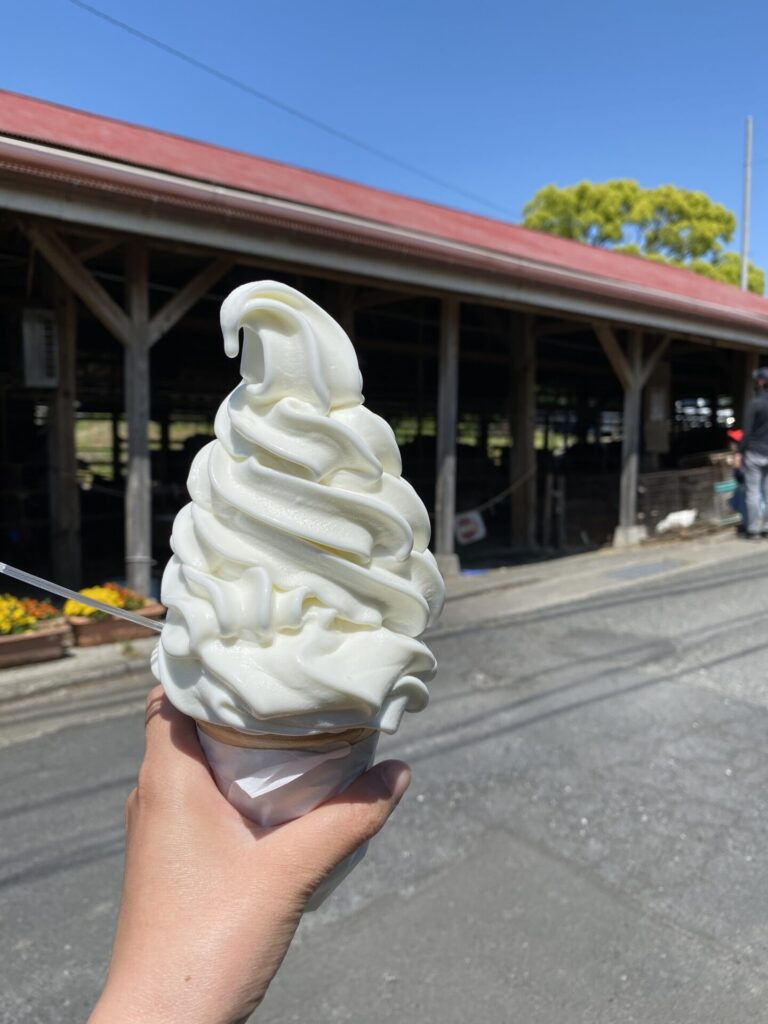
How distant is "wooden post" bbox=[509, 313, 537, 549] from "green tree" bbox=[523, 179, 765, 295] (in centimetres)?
2551

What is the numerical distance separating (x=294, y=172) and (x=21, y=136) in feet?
20.5

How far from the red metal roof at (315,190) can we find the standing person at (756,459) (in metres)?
1.54

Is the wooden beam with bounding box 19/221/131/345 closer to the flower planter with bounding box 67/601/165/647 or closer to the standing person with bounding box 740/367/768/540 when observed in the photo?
the flower planter with bounding box 67/601/165/647

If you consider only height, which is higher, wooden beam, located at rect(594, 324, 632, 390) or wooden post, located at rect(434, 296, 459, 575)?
wooden beam, located at rect(594, 324, 632, 390)

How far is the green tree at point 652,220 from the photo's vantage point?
1314 inches

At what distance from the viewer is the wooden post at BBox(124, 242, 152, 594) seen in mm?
6348

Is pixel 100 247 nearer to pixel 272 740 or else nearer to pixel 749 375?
pixel 272 740

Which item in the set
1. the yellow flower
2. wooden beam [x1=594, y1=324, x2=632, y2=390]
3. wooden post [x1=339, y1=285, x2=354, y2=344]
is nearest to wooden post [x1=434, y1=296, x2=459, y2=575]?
wooden post [x1=339, y1=285, x2=354, y2=344]

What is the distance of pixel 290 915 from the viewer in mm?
1141

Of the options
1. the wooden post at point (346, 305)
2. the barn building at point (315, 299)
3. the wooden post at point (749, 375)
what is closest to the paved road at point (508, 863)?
the barn building at point (315, 299)

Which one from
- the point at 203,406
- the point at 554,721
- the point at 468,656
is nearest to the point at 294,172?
the point at 203,406

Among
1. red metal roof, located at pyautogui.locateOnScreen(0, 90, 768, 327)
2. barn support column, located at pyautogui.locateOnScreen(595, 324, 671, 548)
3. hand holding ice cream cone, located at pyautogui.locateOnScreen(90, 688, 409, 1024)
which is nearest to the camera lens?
hand holding ice cream cone, located at pyautogui.locateOnScreen(90, 688, 409, 1024)

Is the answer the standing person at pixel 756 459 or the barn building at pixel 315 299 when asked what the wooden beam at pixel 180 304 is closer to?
the barn building at pixel 315 299

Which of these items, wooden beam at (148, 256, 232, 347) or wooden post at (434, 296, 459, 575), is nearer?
wooden beam at (148, 256, 232, 347)
